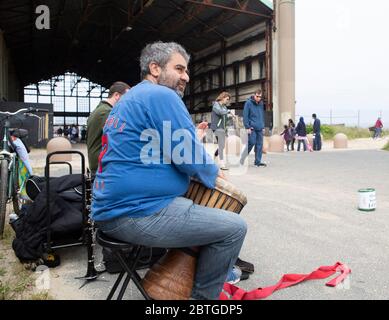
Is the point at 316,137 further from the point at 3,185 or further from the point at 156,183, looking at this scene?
the point at 156,183

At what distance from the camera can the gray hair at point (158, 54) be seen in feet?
7.57

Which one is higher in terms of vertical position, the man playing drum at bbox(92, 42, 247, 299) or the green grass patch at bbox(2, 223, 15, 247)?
the man playing drum at bbox(92, 42, 247, 299)

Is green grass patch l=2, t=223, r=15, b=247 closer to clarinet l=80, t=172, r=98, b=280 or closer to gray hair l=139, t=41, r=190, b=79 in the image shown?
clarinet l=80, t=172, r=98, b=280

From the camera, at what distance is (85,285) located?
294cm

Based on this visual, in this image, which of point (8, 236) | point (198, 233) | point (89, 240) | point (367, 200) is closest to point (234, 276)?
point (198, 233)

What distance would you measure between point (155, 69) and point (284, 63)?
72.3ft

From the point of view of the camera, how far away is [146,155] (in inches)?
82.9

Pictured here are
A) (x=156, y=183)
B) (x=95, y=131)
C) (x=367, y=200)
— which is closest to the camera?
(x=156, y=183)

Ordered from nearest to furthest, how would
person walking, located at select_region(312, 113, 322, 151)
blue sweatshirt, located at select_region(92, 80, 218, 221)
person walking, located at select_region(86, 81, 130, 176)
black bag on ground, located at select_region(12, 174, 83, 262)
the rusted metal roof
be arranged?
blue sweatshirt, located at select_region(92, 80, 218, 221) < black bag on ground, located at select_region(12, 174, 83, 262) < person walking, located at select_region(86, 81, 130, 176) < person walking, located at select_region(312, 113, 322, 151) < the rusted metal roof

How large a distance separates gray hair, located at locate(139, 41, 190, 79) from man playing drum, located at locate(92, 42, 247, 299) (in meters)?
0.18

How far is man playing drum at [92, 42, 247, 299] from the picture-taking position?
207 centimetres

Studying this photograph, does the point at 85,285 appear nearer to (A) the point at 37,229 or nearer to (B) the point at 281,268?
Answer: (A) the point at 37,229

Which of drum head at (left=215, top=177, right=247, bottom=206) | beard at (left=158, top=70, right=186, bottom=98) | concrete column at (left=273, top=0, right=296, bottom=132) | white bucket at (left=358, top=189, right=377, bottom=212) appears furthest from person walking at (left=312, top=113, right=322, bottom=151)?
beard at (left=158, top=70, right=186, bottom=98)

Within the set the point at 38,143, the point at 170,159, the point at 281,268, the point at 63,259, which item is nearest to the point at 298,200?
the point at 281,268
